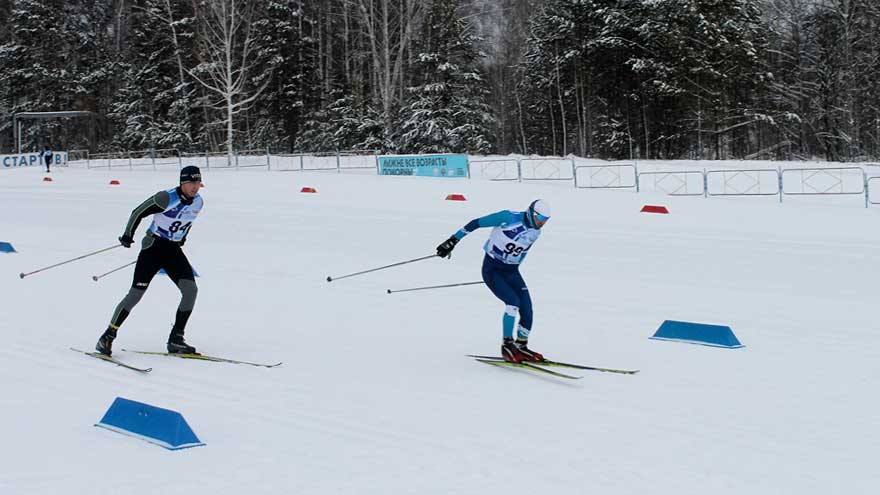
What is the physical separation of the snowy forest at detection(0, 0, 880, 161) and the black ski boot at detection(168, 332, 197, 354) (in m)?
31.5

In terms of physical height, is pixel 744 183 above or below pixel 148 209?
above

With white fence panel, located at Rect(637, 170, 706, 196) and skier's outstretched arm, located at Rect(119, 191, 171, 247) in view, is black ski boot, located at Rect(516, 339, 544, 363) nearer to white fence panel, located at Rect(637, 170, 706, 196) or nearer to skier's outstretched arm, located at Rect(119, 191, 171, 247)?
skier's outstretched arm, located at Rect(119, 191, 171, 247)

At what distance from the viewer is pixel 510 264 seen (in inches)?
334

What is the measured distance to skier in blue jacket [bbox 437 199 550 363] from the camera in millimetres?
8344

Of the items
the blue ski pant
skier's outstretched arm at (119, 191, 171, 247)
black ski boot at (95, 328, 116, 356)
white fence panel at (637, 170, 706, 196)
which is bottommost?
black ski boot at (95, 328, 116, 356)

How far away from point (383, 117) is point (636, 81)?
1299 cm

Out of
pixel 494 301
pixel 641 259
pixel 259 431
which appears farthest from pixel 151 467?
pixel 641 259

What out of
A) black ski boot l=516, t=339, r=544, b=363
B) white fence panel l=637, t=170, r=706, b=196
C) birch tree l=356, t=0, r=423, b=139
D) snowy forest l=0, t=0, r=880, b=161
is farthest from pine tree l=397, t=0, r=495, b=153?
black ski boot l=516, t=339, r=544, b=363

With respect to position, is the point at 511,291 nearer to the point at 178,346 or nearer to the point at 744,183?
the point at 178,346

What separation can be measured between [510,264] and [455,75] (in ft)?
107

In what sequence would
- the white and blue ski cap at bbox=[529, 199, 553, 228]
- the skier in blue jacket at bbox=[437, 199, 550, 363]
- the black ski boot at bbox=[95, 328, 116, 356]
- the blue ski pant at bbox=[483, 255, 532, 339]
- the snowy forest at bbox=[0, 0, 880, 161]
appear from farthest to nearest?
the snowy forest at bbox=[0, 0, 880, 161]
the black ski boot at bbox=[95, 328, 116, 356]
the blue ski pant at bbox=[483, 255, 532, 339]
the skier in blue jacket at bbox=[437, 199, 550, 363]
the white and blue ski cap at bbox=[529, 199, 553, 228]

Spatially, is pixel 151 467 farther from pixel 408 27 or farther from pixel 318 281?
pixel 408 27

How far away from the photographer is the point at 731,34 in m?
38.8

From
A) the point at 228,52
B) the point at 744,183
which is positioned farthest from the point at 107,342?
the point at 228,52
